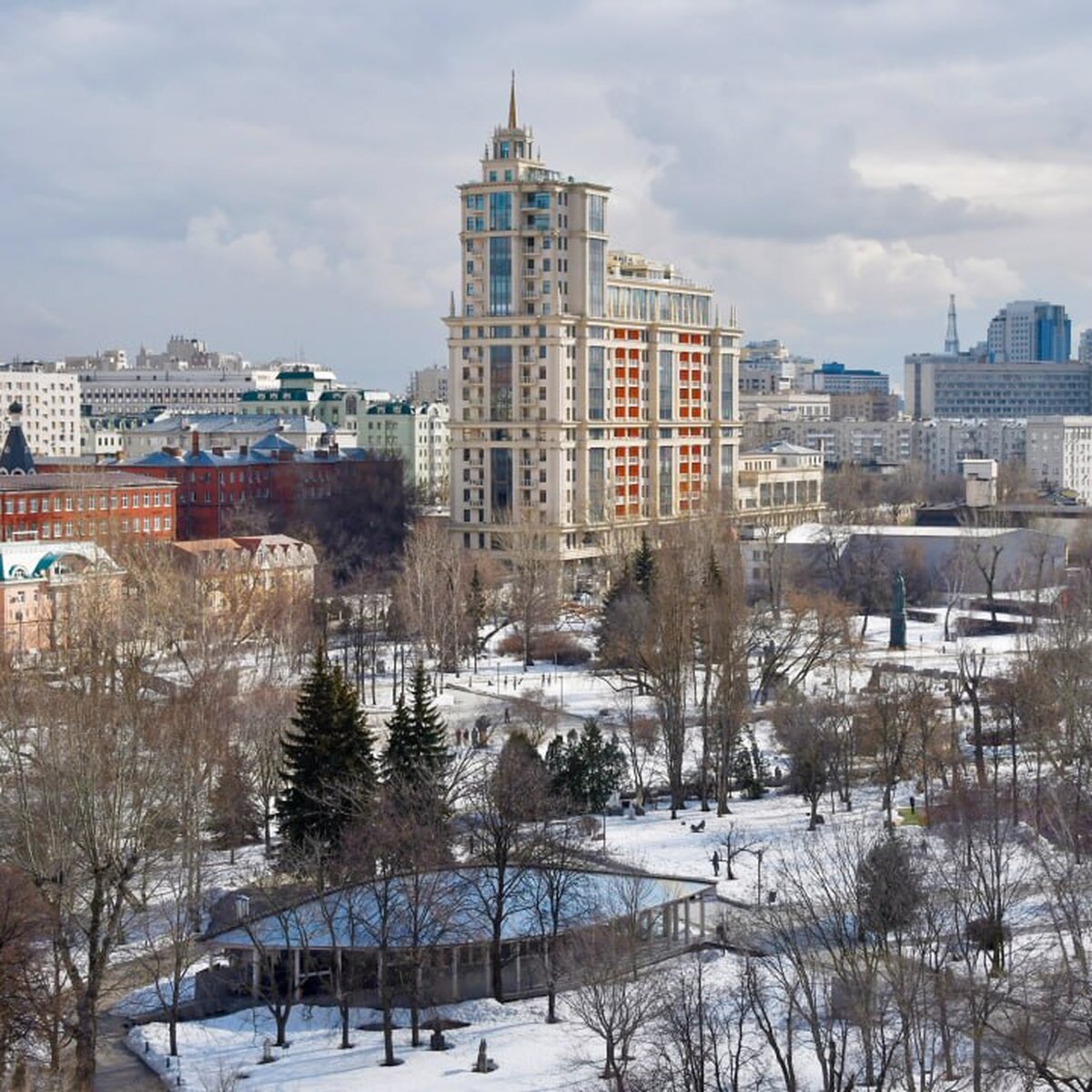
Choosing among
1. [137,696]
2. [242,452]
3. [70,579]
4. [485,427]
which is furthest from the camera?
[242,452]

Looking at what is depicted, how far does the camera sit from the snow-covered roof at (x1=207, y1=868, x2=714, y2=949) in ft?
84.1

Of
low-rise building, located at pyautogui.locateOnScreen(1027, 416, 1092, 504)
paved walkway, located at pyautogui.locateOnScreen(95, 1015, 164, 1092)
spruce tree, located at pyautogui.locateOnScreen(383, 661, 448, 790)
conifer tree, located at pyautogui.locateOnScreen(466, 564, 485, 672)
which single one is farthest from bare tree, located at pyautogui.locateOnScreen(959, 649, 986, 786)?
low-rise building, located at pyautogui.locateOnScreen(1027, 416, 1092, 504)

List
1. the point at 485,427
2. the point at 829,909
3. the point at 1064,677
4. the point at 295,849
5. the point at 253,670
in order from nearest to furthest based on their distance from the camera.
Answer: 1. the point at 829,909
2. the point at 295,849
3. the point at 1064,677
4. the point at 253,670
5. the point at 485,427

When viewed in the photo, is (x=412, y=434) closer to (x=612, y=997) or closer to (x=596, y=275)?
(x=596, y=275)

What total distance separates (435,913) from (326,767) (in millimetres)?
5212

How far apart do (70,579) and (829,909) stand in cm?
3455

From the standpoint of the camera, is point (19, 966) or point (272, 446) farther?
point (272, 446)

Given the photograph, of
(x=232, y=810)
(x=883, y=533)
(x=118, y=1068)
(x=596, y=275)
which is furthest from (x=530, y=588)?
(x=118, y=1068)

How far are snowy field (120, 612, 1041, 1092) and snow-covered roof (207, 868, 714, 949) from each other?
971 millimetres

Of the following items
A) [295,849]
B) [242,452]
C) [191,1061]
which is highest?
[242,452]

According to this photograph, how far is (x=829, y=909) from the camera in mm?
23234

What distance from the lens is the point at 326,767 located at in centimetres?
3045

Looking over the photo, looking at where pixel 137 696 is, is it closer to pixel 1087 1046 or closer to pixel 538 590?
pixel 1087 1046

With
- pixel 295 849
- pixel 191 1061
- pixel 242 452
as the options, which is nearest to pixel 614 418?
pixel 242 452
